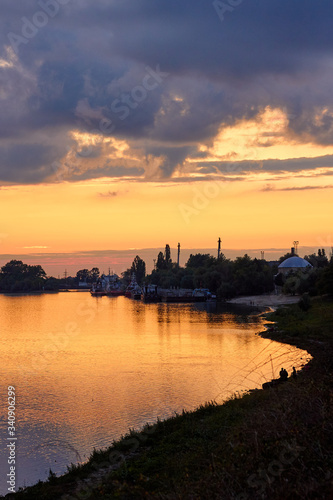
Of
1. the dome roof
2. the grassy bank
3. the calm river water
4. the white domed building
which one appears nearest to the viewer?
the grassy bank

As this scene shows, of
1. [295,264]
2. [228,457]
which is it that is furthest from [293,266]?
[228,457]

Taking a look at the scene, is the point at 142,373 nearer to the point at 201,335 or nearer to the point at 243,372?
the point at 243,372

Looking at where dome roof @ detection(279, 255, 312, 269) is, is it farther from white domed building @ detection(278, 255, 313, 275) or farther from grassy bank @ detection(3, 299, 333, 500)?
grassy bank @ detection(3, 299, 333, 500)

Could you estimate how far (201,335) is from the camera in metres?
56.2

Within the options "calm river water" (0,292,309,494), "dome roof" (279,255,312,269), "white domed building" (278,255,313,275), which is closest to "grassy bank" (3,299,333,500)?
"calm river water" (0,292,309,494)

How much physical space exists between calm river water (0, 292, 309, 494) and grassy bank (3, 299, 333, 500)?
1.86 metres

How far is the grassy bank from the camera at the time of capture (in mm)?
9586

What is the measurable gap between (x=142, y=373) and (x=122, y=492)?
21.5 m

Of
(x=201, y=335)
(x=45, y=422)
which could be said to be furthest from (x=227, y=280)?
(x=45, y=422)

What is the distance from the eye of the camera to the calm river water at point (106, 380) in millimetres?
20609

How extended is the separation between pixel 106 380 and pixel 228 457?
2072 cm

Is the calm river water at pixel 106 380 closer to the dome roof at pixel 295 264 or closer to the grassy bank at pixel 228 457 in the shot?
the grassy bank at pixel 228 457

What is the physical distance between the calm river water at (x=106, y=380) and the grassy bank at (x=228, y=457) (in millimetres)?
1861

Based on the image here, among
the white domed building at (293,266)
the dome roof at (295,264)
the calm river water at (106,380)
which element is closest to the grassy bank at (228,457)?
the calm river water at (106,380)
